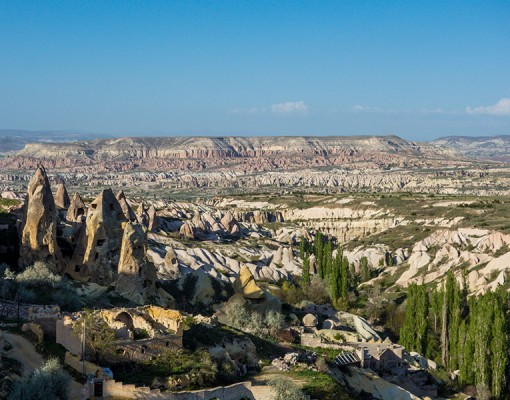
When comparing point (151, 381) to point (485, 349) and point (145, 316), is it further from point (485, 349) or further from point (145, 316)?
point (485, 349)

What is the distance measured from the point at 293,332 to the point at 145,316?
44.0ft

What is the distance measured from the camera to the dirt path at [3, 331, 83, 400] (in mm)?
22464

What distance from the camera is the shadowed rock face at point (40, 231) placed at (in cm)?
4291

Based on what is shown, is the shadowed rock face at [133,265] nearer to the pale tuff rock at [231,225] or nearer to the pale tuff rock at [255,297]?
the pale tuff rock at [255,297]

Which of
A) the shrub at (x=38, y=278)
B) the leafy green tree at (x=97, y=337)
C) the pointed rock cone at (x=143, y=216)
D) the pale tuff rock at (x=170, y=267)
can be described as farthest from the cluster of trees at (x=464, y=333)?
the pointed rock cone at (x=143, y=216)

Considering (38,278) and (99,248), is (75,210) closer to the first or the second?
(99,248)

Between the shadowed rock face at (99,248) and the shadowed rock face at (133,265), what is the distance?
1.40m

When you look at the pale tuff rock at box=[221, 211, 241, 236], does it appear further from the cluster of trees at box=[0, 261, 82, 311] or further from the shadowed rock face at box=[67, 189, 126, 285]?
the cluster of trees at box=[0, 261, 82, 311]

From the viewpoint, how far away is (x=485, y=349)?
39.3 metres

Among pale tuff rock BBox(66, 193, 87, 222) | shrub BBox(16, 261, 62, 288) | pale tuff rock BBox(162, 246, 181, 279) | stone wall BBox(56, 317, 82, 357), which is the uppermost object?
pale tuff rock BBox(66, 193, 87, 222)

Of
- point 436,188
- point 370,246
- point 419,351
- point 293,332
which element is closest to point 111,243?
point 293,332

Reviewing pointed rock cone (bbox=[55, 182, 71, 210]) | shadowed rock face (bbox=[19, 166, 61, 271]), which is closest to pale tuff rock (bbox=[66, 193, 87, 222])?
pointed rock cone (bbox=[55, 182, 71, 210])

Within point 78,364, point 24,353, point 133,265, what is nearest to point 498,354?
point 133,265

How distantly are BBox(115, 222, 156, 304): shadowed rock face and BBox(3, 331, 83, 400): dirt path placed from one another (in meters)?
16.1
